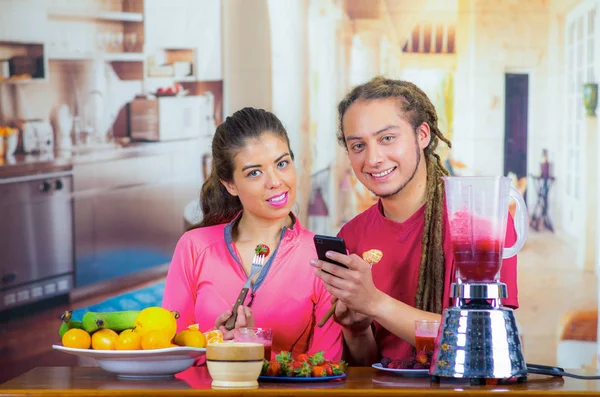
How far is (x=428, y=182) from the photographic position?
296cm

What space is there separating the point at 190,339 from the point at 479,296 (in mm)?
645

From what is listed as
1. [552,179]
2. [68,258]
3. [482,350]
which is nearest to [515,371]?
[482,350]

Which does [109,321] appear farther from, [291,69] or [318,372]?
[291,69]

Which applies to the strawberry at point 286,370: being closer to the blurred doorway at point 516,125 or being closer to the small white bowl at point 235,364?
the small white bowl at point 235,364

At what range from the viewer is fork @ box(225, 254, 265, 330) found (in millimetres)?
2516

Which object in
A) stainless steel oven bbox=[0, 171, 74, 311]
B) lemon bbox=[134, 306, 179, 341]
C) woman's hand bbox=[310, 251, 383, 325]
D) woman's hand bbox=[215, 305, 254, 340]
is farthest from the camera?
stainless steel oven bbox=[0, 171, 74, 311]

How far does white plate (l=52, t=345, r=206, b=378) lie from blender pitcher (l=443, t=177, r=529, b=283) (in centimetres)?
61

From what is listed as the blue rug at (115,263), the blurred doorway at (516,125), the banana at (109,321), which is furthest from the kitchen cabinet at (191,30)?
the banana at (109,321)

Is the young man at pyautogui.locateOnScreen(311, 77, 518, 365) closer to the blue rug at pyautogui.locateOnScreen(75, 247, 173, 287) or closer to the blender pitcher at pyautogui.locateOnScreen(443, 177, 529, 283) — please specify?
the blender pitcher at pyautogui.locateOnScreen(443, 177, 529, 283)

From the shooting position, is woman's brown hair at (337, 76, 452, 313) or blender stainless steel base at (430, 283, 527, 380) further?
woman's brown hair at (337, 76, 452, 313)

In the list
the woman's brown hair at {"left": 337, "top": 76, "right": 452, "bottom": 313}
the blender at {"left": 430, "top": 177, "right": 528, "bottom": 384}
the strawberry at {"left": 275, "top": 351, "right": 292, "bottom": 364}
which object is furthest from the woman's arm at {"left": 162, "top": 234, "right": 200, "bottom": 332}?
the blender at {"left": 430, "top": 177, "right": 528, "bottom": 384}

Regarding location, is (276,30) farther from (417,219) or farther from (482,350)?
(482,350)

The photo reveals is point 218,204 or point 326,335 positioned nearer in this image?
point 326,335

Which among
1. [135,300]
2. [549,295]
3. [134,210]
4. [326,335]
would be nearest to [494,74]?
[549,295]
